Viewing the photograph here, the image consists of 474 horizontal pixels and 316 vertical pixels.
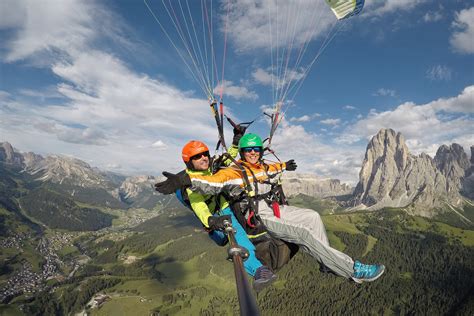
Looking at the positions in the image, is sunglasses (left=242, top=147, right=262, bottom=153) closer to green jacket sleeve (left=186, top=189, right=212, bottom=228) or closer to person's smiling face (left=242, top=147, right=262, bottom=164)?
person's smiling face (left=242, top=147, right=262, bottom=164)

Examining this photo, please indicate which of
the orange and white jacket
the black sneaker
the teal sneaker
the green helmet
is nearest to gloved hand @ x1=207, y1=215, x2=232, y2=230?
the orange and white jacket

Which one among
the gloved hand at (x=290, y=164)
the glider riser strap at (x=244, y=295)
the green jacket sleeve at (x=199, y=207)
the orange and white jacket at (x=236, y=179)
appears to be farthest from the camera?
the gloved hand at (x=290, y=164)

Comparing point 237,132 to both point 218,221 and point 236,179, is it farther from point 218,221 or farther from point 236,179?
point 218,221

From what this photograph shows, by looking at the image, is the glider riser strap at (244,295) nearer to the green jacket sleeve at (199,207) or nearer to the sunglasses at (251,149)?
the green jacket sleeve at (199,207)

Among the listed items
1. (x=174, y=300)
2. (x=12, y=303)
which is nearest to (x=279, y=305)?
(x=174, y=300)

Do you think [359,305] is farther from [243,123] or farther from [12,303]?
[12,303]

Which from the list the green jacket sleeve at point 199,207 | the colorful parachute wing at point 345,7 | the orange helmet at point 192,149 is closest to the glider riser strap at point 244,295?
the green jacket sleeve at point 199,207
